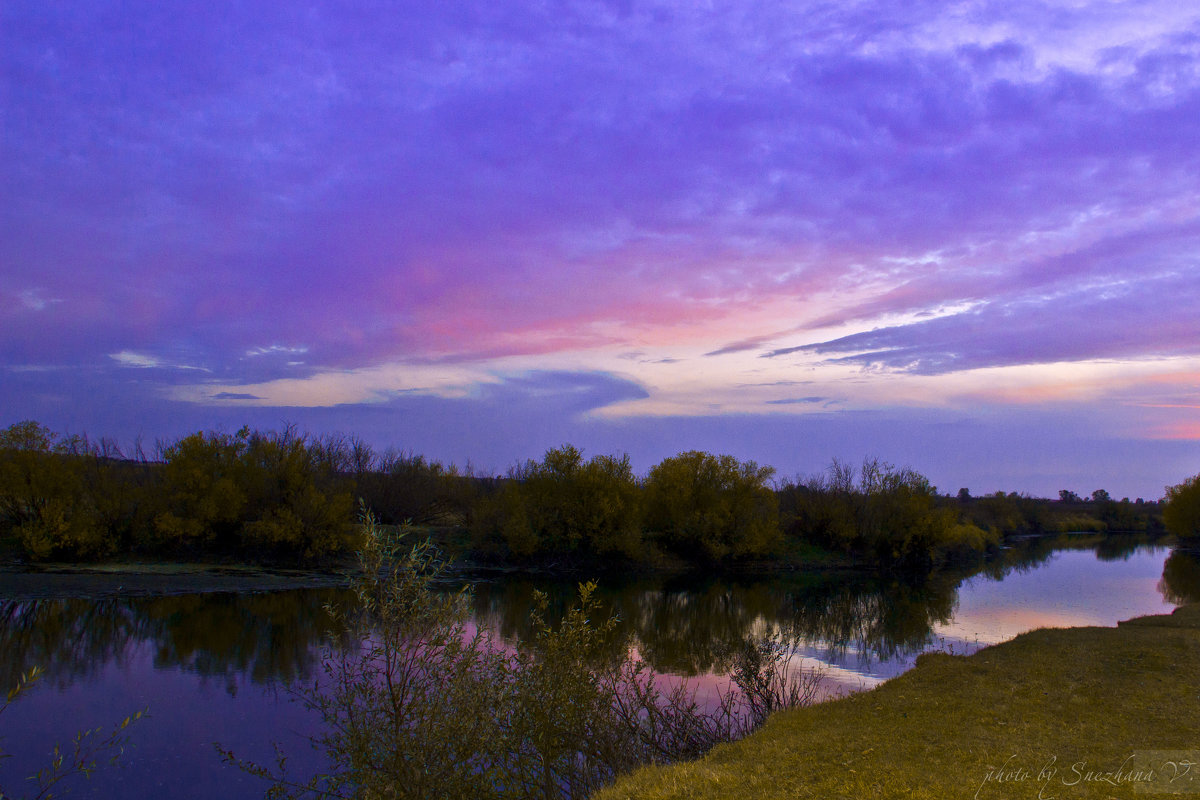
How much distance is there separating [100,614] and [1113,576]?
2025 inches

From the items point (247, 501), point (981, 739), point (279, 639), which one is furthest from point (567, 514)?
point (981, 739)

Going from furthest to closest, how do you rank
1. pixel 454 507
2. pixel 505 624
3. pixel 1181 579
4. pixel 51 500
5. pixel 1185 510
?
1. pixel 1185 510
2. pixel 454 507
3. pixel 1181 579
4. pixel 51 500
5. pixel 505 624

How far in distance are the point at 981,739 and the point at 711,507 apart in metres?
38.2

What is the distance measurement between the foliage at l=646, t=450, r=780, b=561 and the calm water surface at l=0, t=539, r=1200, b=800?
5.49m

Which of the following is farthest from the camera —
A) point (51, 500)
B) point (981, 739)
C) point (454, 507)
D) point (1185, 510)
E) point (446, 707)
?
point (1185, 510)

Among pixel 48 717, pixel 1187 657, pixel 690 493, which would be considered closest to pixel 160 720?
pixel 48 717

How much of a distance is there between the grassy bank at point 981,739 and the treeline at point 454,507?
30.3m

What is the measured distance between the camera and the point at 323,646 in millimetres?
18719

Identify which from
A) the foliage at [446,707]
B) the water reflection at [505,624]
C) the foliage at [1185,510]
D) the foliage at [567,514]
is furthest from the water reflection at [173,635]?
the foliage at [1185,510]

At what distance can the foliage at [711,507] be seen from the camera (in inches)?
1801

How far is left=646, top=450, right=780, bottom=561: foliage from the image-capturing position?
45750mm

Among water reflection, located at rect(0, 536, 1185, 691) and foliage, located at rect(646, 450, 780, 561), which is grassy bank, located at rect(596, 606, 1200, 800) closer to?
water reflection, located at rect(0, 536, 1185, 691)

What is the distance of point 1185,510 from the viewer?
69.4 meters

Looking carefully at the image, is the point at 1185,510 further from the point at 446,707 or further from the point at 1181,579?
the point at 446,707
